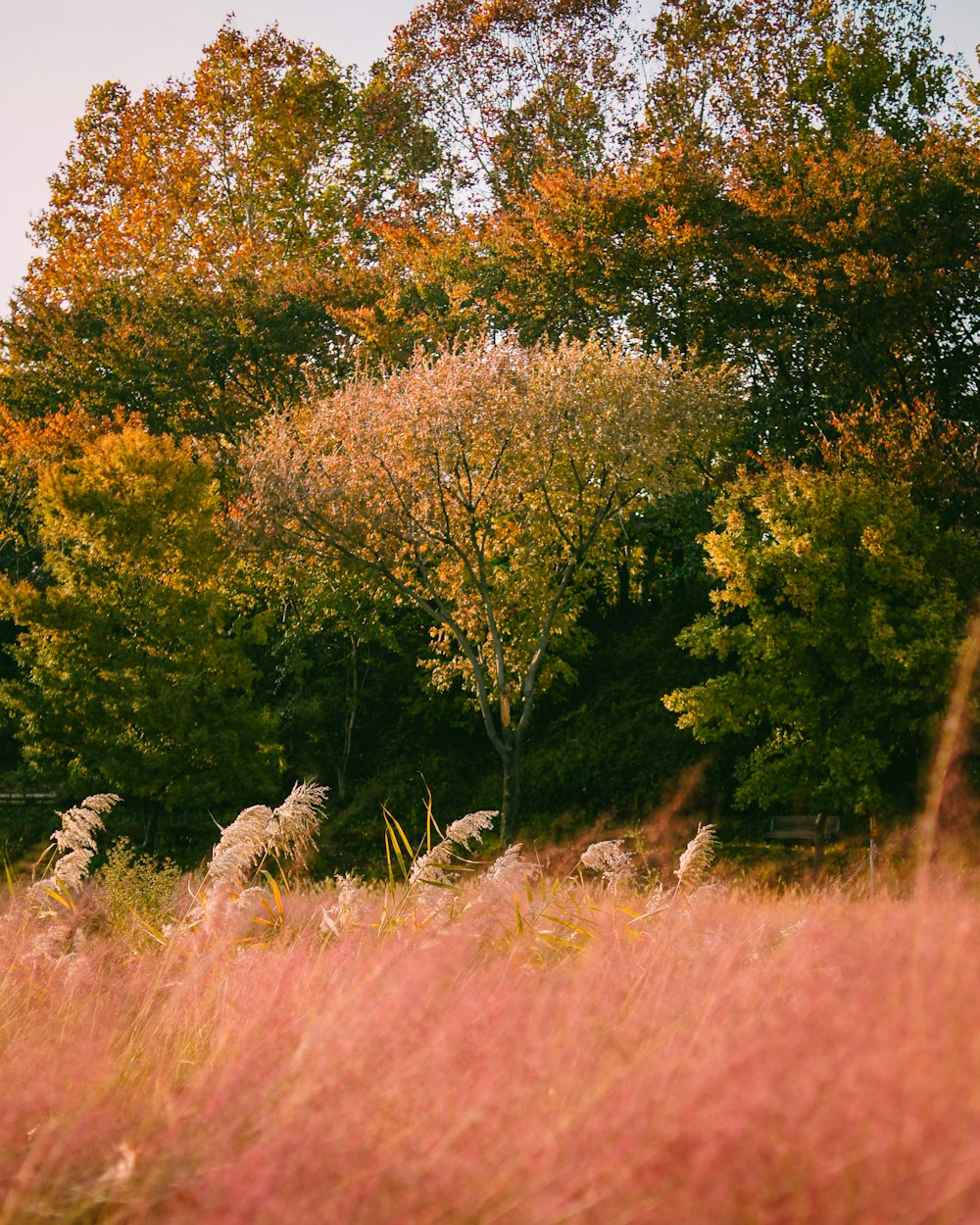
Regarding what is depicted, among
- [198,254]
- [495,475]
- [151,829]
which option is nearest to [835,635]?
[495,475]

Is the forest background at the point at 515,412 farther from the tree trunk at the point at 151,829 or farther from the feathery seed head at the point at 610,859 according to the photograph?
the feathery seed head at the point at 610,859

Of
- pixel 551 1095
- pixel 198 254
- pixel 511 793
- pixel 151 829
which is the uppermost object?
pixel 198 254

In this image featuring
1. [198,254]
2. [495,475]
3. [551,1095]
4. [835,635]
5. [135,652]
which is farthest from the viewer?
[198,254]

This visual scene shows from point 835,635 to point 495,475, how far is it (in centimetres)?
731

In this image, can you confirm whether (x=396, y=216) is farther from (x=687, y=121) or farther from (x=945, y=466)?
(x=945, y=466)

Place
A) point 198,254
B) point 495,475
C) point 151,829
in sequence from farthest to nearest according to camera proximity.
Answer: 1. point 198,254
2. point 151,829
3. point 495,475

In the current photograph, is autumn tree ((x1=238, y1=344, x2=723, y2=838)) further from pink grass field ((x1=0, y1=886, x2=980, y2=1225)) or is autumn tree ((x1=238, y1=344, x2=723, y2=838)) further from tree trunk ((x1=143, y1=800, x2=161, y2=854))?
pink grass field ((x1=0, y1=886, x2=980, y2=1225))

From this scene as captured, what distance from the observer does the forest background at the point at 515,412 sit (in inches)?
860

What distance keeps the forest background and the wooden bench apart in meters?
0.62

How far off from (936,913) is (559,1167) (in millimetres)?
2070

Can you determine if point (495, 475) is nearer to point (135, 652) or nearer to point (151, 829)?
point (135, 652)

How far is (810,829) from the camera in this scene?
2234 cm

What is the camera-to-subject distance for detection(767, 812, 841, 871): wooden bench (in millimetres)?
21547

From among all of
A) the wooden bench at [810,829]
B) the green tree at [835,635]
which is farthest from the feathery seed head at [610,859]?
the wooden bench at [810,829]
